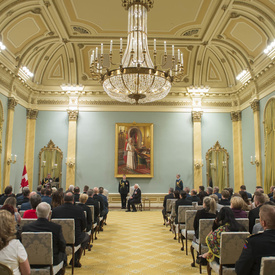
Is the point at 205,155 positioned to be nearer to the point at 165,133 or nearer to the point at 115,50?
the point at 165,133

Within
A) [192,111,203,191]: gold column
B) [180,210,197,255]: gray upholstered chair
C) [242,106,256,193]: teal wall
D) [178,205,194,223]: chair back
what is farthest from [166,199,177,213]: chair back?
[192,111,203,191]: gold column

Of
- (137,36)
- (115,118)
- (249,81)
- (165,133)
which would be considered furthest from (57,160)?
(249,81)

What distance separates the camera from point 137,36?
305 inches

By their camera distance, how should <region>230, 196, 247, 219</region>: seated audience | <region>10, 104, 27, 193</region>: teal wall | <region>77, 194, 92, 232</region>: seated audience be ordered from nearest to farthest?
<region>230, 196, 247, 219</region>: seated audience, <region>77, 194, 92, 232</region>: seated audience, <region>10, 104, 27, 193</region>: teal wall

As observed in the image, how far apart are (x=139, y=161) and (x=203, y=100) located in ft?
16.0

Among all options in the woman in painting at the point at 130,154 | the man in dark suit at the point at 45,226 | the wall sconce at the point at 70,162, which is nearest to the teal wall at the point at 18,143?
the wall sconce at the point at 70,162

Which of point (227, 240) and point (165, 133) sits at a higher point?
point (165, 133)

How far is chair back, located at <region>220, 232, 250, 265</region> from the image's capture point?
Result: 381cm

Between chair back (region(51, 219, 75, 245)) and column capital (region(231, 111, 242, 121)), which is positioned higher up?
column capital (region(231, 111, 242, 121))

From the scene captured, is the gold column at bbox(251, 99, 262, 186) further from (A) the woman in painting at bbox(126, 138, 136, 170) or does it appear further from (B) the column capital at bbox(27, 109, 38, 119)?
(B) the column capital at bbox(27, 109, 38, 119)

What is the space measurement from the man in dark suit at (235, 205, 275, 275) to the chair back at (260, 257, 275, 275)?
71mm

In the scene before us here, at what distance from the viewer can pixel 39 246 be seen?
146 inches

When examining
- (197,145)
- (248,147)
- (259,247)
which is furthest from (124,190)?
(259,247)

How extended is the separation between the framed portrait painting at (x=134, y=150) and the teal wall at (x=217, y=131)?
2939 mm
